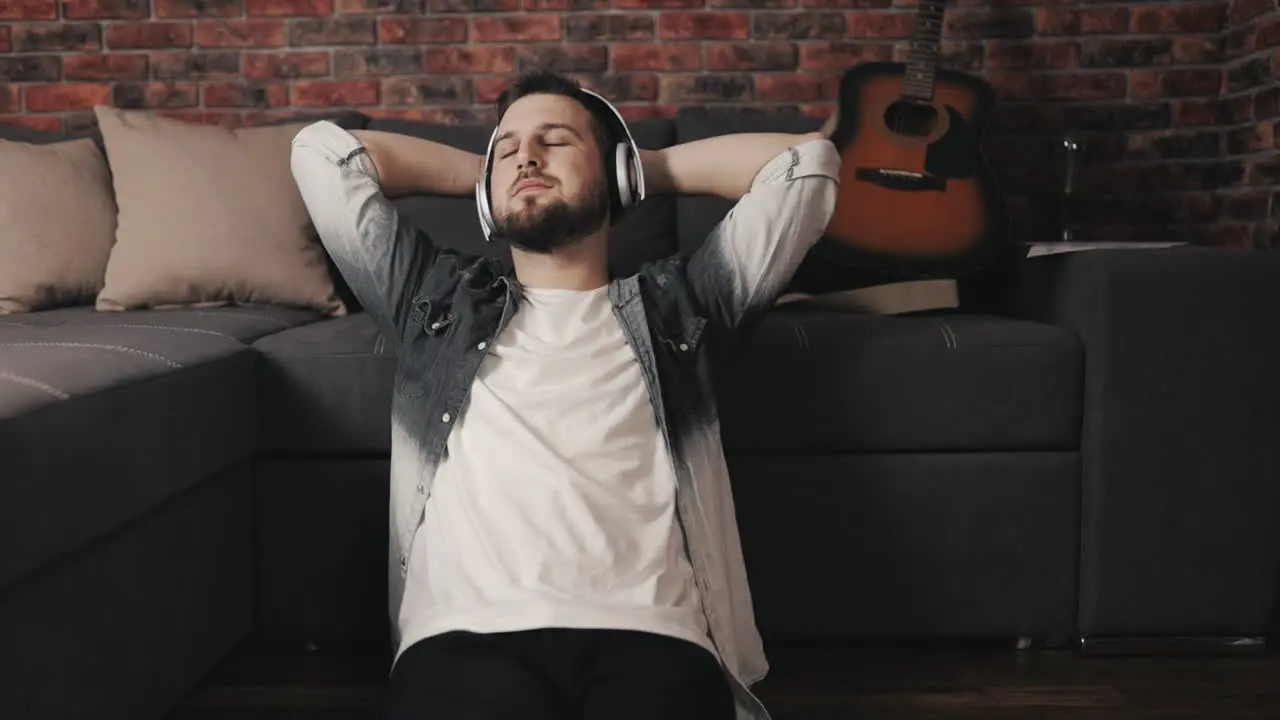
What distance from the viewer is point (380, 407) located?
1.65 meters

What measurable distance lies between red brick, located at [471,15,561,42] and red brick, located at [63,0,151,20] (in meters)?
0.84

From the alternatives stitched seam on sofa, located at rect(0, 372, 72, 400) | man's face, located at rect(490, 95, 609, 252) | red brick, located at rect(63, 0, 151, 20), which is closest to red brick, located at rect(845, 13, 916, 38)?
man's face, located at rect(490, 95, 609, 252)

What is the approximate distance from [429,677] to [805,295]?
1229mm

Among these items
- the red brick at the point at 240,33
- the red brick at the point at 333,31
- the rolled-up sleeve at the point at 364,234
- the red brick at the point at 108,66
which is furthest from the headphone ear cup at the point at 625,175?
→ the red brick at the point at 108,66

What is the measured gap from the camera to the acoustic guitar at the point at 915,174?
6.78 ft

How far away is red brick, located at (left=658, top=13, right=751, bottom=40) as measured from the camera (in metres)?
2.68

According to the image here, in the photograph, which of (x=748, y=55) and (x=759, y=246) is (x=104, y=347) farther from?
(x=748, y=55)

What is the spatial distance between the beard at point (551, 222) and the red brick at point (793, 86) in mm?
1384

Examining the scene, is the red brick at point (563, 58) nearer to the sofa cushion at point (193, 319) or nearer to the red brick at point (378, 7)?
the red brick at point (378, 7)

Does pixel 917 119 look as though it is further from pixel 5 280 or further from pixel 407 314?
pixel 5 280

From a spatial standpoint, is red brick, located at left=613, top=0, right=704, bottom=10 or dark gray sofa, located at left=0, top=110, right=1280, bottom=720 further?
red brick, located at left=613, top=0, right=704, bottom=10

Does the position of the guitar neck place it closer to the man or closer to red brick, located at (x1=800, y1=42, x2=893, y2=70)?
red brick, located at (x1=800, y1=42, x2=893, y2=70)

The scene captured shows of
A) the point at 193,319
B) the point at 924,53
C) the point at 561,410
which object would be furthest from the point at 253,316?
the point at 924,53

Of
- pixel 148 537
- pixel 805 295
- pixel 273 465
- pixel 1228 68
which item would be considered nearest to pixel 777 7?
pixel 805 295
